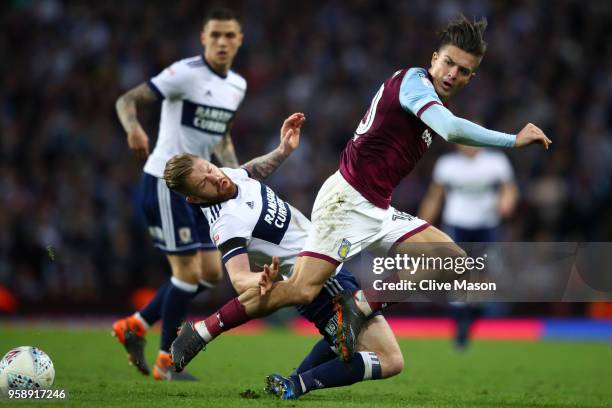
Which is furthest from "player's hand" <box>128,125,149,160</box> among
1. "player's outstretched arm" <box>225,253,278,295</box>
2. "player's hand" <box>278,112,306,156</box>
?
"player's outstretched arm" <box>225,253,278,295</box>

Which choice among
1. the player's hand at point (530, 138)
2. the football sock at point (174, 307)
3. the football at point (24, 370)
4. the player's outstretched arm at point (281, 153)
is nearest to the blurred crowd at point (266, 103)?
the football sock at point (174, 307)

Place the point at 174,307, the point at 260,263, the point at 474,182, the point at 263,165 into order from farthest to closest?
the point at 474,182 → the point at 174,307 → the point at 263,165 → the point at 260,263

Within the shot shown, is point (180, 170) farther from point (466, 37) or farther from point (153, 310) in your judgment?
point (153, 310)

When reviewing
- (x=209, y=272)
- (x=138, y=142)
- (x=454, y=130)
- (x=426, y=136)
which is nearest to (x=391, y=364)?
(x=426, y=136)

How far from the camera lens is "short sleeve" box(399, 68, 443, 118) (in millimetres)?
5879

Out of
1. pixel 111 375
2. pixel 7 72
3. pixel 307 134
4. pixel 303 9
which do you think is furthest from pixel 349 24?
pixel 111 375

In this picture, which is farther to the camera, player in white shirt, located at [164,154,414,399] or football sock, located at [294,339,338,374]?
football sock, located at [294,339,338,374]

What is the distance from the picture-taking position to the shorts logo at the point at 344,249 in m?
6.24

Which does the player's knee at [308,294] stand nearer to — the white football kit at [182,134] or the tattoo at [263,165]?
the tattoo at [263,165]

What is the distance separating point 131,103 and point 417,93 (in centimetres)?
290

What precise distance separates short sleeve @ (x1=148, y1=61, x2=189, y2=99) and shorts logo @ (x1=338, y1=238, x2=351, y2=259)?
2.53 metres

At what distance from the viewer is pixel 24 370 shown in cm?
593

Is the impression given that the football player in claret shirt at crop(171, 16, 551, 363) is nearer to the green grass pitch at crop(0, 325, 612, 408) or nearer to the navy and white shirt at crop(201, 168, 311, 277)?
the navy and white shirt at crop(201, 168, 311, 277)

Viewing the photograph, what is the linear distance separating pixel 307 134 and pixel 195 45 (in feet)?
8.48
